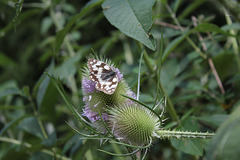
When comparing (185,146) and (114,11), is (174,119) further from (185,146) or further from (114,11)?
(114,11)

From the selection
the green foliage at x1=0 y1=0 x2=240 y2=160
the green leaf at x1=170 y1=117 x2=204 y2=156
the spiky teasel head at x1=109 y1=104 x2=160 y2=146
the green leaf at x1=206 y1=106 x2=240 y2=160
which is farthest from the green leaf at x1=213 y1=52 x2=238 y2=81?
the green leaf at x1=206 y1=106 x2=240 y2=160

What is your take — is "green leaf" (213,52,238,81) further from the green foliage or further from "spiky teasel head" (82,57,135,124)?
"spiky teasel head" (82,57,135,124)

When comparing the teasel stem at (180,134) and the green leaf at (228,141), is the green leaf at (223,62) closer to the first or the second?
the teasel stem at (180,134)

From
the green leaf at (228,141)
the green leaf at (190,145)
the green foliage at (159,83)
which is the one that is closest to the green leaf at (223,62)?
the green foliage at (159,83)

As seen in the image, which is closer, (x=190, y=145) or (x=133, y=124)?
(x=133, y=124)

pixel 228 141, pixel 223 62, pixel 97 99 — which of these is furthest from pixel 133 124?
pixel 223 62

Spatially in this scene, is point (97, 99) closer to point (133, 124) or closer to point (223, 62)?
point (133, 124)

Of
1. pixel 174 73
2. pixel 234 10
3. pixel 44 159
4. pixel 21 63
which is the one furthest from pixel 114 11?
pixel 21 63
